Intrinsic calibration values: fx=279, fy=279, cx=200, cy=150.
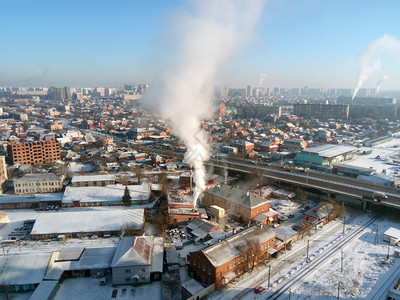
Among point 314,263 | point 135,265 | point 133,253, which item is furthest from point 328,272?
point 133,253

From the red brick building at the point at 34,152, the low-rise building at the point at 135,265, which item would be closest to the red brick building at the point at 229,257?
the low-rise building at the point at 135,265

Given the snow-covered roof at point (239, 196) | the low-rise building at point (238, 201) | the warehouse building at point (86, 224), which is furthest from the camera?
the snow-covered roof at point (239, 196)

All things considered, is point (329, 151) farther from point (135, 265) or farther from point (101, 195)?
point (135, 265)

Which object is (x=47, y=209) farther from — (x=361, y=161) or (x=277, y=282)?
(x=361, y=161)

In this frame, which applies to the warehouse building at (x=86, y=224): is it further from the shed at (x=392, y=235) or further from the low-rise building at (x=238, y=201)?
the shed at (x=392, y=235)

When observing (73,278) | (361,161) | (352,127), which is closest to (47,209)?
(73,278)

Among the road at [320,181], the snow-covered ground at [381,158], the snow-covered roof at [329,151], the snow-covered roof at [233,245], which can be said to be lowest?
the snow-covered ground at [381,158]

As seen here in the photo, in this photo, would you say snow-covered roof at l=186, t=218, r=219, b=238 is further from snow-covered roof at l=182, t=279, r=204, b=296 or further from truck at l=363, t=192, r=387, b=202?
truck at l=363, t=192, r=387, b=202
